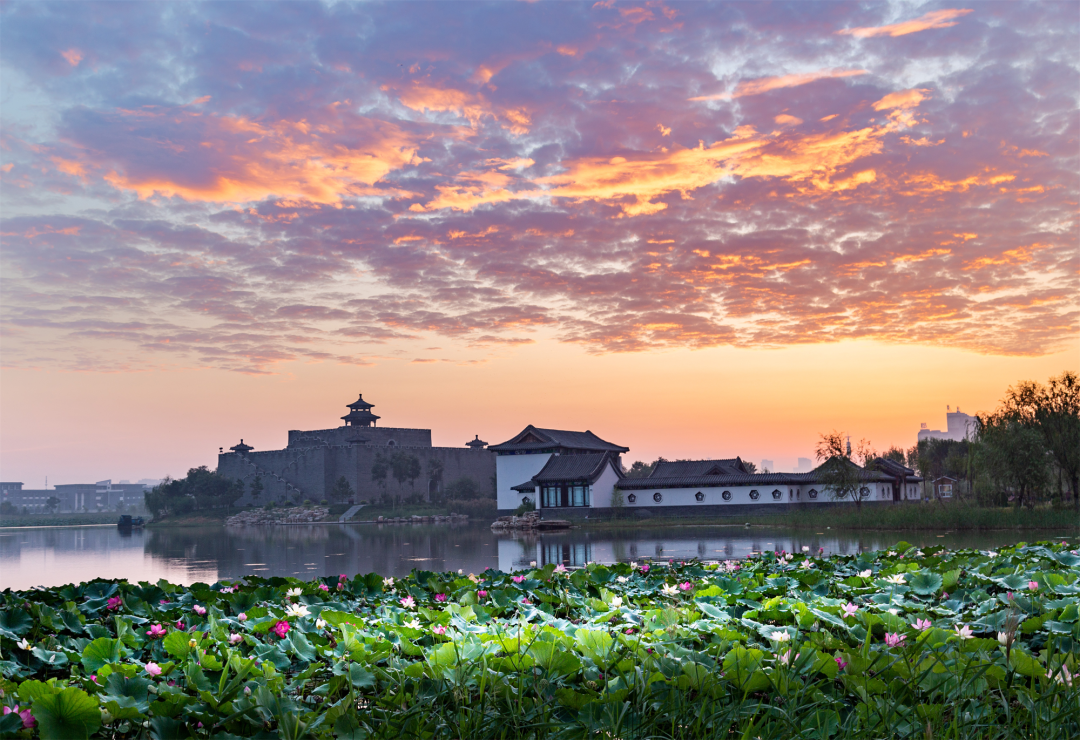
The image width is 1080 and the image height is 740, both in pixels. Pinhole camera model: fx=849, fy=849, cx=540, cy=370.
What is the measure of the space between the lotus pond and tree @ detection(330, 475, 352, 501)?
51130mm

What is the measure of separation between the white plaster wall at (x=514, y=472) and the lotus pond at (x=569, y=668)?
34786 mm

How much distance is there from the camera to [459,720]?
2111mm

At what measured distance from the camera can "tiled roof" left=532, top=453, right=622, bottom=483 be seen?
35219 mm

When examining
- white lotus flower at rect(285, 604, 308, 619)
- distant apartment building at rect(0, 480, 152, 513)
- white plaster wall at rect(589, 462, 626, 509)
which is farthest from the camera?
distant apartment building at rect(0, 480, 152, 513)

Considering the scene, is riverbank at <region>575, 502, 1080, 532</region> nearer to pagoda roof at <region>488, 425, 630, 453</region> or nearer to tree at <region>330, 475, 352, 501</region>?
pagoda roof at <region>488, 425, 630, 453</region>

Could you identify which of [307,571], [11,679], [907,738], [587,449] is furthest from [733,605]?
[587,449]

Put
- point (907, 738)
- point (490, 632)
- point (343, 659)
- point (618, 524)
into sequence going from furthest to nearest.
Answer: point (618, 524) < point (490, 632) < point (343, 659) < point (907, 738)

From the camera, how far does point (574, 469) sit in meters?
35.8

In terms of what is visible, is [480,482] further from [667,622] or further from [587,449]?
[667,622]

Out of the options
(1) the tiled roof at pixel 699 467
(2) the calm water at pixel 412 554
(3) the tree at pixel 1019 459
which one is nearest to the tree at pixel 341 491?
(1) the tiled roof at pixel 699 467

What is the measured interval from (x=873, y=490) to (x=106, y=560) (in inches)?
1007

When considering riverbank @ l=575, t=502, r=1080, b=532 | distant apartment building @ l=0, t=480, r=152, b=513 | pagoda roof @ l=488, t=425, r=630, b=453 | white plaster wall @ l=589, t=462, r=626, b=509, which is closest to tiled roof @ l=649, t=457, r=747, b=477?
white plaster wall @ l=589, t=462, r=626, b=509

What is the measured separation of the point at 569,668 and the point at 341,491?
53165mm

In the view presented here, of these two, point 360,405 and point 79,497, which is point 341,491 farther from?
point 79,497
